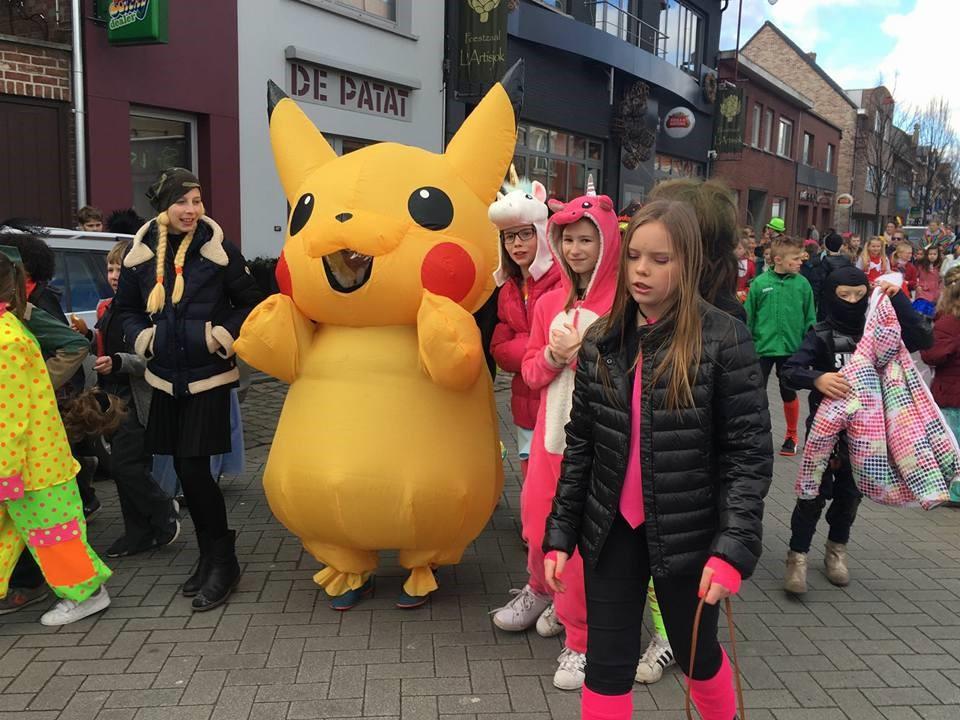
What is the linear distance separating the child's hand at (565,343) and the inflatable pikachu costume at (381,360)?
0.47 metres

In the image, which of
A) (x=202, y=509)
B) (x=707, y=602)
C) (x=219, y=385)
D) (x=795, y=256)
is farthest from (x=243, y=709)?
(x=795, y=256)

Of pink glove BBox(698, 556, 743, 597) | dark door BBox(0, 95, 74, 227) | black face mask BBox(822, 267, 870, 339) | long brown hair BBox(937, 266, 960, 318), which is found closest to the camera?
pink glove BBox(698, 556, 743, 597)

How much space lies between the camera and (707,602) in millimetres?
2246

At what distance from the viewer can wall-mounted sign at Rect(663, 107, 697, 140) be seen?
72.4ft

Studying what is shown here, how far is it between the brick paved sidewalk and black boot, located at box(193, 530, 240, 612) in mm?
58

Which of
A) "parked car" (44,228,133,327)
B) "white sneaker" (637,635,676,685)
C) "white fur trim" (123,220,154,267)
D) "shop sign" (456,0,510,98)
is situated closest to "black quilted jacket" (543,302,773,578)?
"white sneaker" (637,635,676,685)

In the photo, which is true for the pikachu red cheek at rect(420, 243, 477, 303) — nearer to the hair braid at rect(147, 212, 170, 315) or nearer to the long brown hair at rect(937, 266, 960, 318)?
the hair braid at rect(147, 212, 170, 315)

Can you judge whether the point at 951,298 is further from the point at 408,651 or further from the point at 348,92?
the point at 348,92

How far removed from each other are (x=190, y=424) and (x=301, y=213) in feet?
3.63

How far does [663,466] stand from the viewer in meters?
2.36

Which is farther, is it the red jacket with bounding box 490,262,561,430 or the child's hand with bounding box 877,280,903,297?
the child's hand with bounding box 877,280,903,297

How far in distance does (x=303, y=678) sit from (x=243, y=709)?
0.29 metres

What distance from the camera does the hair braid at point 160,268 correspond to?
12.3 ft

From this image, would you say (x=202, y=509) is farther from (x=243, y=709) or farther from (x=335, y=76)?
(x=335, y=76)
